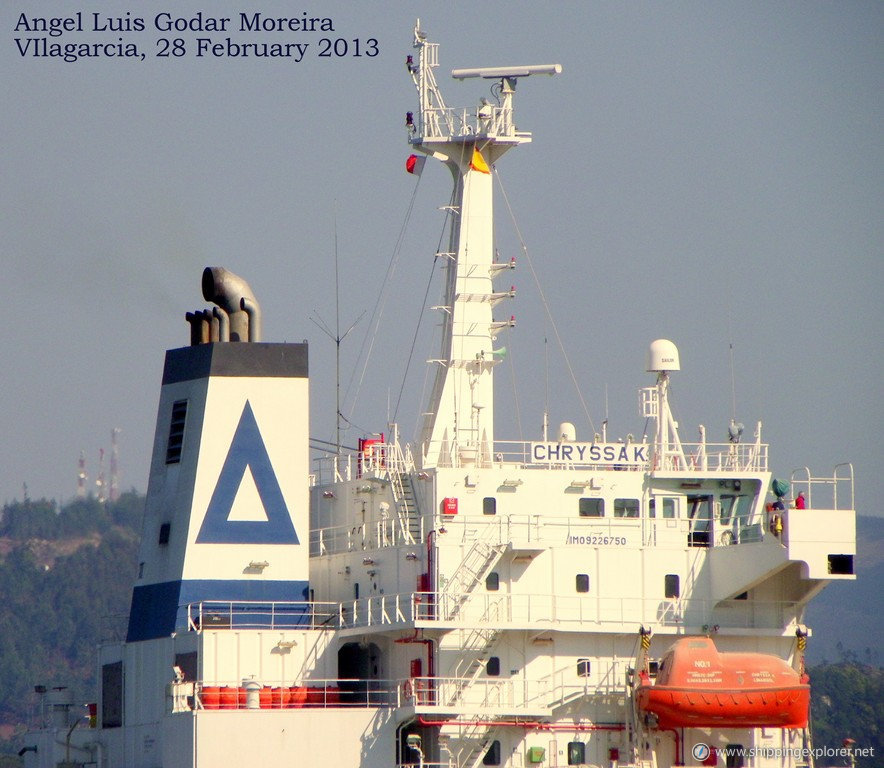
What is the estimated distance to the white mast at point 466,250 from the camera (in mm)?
49312

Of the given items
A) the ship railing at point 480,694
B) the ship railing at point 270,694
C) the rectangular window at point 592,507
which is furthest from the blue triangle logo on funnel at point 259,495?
the rectangular window at point 592,507

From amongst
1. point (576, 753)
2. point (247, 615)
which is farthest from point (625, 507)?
point (247, 615)

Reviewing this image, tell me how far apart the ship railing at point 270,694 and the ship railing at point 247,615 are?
5.23 feet

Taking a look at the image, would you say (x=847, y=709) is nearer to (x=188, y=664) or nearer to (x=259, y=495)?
(x=259, y=495)

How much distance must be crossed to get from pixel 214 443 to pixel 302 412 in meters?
2.36

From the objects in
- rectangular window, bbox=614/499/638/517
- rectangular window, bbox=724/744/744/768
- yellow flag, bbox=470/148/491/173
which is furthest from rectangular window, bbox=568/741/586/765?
yellow flag, bbox=470/148/491/173

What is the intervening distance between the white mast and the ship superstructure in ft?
0.21

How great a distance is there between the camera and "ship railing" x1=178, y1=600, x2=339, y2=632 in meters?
46.1

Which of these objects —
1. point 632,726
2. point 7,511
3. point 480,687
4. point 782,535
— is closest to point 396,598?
point 480,687

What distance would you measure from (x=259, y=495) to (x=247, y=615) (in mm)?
2967

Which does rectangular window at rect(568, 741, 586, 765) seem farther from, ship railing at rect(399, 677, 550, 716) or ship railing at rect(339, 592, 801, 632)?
ship railing at rect(339, 592, 801, 632)

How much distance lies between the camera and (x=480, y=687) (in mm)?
43656

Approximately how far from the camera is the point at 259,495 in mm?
47188

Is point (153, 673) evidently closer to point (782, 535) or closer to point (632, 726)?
point (632, 726)
